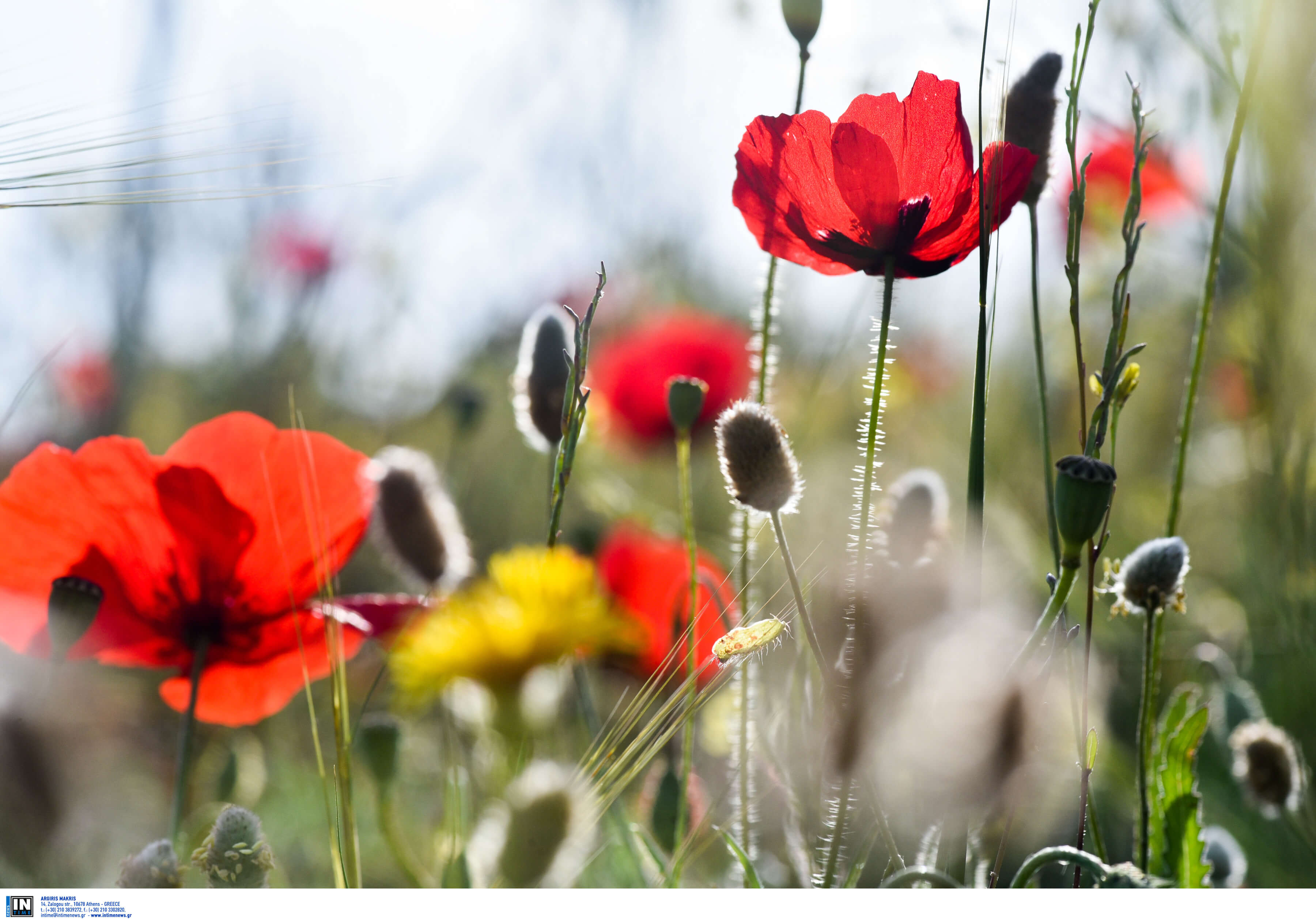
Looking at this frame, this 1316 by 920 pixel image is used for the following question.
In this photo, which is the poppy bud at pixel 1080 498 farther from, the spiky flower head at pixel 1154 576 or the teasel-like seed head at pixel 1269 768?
the teasel-like seed head at pixel 1269 768

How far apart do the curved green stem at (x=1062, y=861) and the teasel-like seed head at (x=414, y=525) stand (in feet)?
0.82

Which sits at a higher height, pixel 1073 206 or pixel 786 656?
pixel 1073 206

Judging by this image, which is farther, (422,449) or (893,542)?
(422,449)

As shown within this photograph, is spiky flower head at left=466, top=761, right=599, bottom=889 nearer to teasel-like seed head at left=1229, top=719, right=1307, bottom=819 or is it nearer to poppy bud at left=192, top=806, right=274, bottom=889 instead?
poppy bud at left=192, top=806, right=274, bottom=889

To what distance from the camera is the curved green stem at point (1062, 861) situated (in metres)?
0.28

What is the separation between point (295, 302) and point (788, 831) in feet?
3.37

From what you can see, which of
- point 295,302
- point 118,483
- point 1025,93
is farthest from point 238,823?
point 295,302

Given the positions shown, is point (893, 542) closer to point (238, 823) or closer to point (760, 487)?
point (760, 487)

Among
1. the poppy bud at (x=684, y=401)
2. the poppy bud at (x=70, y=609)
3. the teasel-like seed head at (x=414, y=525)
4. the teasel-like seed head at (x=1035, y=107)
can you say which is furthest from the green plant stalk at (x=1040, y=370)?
the poppy bud at (x=70, y=609)

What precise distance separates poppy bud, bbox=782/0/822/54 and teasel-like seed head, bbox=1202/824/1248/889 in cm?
38

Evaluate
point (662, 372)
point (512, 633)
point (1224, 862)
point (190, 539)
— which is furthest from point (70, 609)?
point (662, 372)

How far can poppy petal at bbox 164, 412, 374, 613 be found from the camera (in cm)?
37

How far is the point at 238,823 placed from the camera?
0.31 m

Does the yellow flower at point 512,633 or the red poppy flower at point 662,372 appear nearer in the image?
the yellow flower at point 512,633
